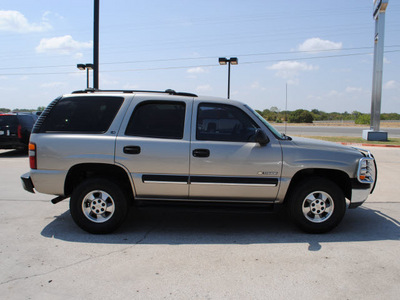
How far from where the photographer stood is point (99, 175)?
4660 mm

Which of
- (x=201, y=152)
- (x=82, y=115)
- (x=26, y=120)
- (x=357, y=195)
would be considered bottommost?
(x=357, y=195)

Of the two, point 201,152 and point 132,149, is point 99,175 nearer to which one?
point 132,149

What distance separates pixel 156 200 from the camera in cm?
462

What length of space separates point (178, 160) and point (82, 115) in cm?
149

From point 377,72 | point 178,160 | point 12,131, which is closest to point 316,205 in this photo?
point 178,160

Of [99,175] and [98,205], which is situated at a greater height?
[99,175]

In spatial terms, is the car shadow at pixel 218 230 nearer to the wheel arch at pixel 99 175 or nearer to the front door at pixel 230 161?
the front door at pixel 230 161

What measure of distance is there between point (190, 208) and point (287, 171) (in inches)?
54.5

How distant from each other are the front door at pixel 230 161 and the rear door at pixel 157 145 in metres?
0.14

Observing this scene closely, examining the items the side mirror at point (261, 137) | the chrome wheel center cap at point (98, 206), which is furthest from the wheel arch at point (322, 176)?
the chrome wheel center cap at point (98, 206)

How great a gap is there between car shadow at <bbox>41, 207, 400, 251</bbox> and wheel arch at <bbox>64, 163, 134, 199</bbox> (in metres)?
0.46

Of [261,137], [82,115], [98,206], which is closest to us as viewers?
[261,137]

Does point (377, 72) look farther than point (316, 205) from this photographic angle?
Yes

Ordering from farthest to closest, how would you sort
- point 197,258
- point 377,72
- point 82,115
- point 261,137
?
point 377,72
point 82,115
point 261,137
point 197,258
